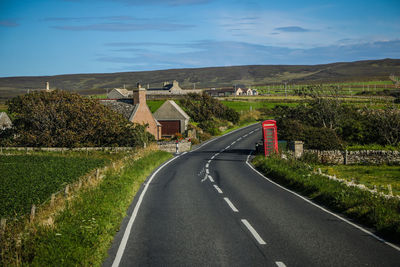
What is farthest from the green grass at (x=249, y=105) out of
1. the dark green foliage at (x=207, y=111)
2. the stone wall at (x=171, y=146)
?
the stone wall at (x=171, y=146)

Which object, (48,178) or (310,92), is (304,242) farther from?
(310,92)

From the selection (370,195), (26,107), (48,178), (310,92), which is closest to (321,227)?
(370,195)

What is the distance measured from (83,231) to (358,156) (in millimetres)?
29617

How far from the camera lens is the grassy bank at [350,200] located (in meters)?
9.89

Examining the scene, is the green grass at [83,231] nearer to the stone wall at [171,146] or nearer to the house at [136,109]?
the stone wall at [171,146]

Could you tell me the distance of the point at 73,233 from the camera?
8570 mm

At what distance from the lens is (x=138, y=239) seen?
9.30 meters

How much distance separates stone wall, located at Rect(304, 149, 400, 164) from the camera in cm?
3262

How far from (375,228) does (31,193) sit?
1389 centimetres

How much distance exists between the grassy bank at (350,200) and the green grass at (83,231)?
7.07 metres

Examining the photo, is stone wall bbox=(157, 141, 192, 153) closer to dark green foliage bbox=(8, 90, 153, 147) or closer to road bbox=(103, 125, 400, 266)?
dark green foliage bbox=(8, 90, 153, 147)

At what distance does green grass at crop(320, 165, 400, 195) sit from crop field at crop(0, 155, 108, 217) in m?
17.2

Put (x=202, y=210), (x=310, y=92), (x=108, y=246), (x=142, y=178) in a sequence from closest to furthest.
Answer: (x=108, y=246) → (x=202, y=210) → (x=142, y=178) → (x=310, y=92)

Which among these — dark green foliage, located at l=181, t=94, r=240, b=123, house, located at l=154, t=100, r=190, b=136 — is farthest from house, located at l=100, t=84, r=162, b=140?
dark green foliage, located at l=181, t=94, r=240, b=123
